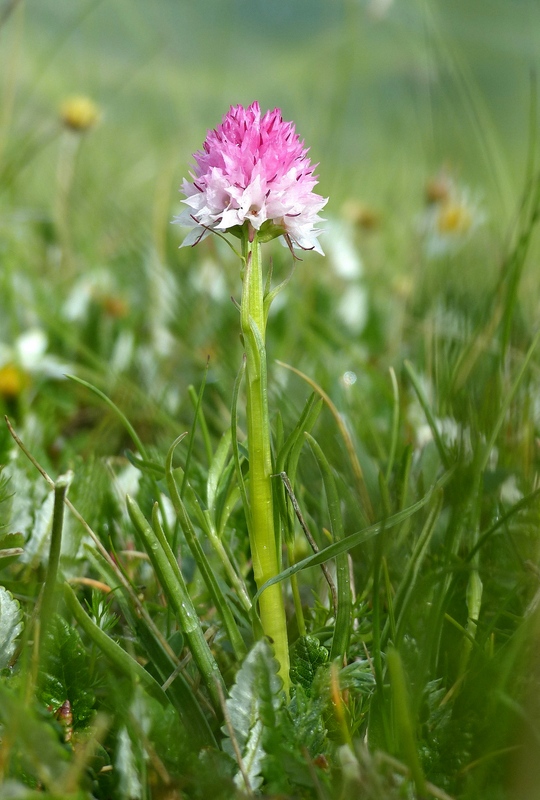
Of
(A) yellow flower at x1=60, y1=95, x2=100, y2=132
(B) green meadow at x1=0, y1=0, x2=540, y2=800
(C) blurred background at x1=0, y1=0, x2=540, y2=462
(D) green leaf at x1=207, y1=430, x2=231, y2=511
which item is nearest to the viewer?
(B) green meadow at x1=0, y1=0, x2=540, y2=800

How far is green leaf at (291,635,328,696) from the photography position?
1.85 ft

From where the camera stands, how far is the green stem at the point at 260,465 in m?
0.56

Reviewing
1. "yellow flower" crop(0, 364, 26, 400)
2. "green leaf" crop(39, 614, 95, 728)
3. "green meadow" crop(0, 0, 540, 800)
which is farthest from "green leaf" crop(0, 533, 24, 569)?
"yellow flower" crop(0, 364, 26, 400)

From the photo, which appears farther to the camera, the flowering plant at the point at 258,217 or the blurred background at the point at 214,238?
the blurred background at the point at 214,238

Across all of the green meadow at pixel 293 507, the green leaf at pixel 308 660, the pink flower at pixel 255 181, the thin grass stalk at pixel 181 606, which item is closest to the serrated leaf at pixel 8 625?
the green meadow at pixel 293 507

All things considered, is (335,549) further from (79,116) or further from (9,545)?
(79,116)

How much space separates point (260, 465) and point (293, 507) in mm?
90

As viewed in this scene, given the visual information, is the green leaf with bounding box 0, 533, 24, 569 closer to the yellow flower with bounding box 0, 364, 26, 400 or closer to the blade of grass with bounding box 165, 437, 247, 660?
the blade of grass with bounding box 165, 437, 247, 660

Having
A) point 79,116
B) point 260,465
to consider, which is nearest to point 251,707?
point 260,465

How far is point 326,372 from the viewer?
1158 mm

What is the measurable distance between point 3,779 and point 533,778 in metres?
0.33

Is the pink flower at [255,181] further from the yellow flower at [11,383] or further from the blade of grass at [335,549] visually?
the yellow flower at [11,383]

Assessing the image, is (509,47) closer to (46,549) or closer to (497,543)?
(497,543)

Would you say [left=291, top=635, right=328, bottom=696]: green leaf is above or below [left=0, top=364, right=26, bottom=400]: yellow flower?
below
